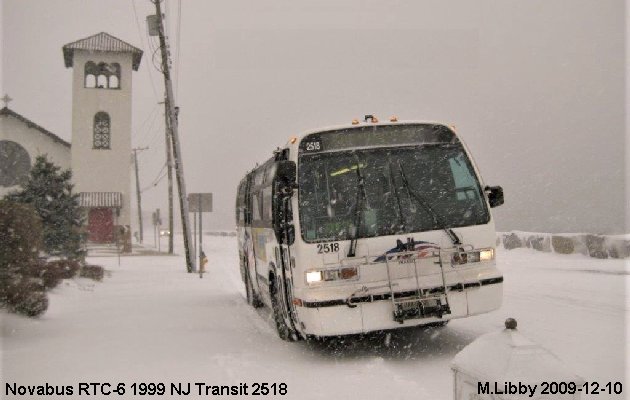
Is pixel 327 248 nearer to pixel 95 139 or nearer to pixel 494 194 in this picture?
pixel 494 194

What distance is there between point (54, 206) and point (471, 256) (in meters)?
20.6

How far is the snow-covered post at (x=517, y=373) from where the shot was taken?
3207mm

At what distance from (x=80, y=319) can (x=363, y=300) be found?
6662mm

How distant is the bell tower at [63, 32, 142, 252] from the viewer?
1719 inches

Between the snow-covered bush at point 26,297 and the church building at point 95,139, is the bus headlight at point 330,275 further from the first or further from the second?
the church building at point 95,139

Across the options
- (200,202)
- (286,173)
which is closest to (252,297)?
(286,173)

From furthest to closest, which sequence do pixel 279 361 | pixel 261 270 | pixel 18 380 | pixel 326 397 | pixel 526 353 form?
pixel 261 270
pixel 279 361
pixel 18 380
pixel 326 397
pixel 526 353

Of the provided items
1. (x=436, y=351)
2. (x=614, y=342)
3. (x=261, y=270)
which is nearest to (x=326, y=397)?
(x=436, y=351)

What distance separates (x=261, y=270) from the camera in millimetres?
11383

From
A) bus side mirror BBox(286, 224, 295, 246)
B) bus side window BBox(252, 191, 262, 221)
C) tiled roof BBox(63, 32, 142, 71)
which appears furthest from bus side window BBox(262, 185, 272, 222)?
tiled roof BBox(63, 32, 142, 71)

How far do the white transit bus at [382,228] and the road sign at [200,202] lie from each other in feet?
47.3

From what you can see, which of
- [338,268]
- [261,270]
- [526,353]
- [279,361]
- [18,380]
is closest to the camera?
[526,353]

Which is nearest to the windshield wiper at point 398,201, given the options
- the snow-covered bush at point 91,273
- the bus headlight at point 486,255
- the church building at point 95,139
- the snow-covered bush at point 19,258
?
the bus headlight at point 486,255

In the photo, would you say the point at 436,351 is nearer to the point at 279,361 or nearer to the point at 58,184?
the point at 279,361
